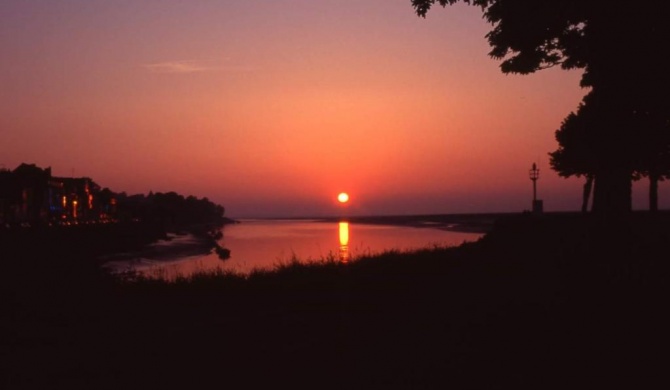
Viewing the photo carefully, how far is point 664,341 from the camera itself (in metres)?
8.37

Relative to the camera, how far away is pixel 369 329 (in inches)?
395

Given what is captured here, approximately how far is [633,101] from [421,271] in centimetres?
681

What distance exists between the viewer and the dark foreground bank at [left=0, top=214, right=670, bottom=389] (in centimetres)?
786

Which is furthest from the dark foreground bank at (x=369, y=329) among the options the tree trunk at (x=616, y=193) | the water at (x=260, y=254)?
the water at (x=260, y=254)

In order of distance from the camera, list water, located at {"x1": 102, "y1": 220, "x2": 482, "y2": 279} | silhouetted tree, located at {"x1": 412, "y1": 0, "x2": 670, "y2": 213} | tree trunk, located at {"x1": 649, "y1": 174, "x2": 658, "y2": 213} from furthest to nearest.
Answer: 1. tree trunk, located at {"x1": 649, "y1": 174, "x2": 658, "y2": 213}
2. water, located at {"x1": 102, "y1": 220, "x2": 482, "y2": 279}
3. silhouetted tree, located at {"x1": 412, "y1": 0, "x2": 670, "y2": 213}

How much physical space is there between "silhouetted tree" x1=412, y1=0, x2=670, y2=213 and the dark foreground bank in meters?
1.29

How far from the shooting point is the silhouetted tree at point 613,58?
14.4m

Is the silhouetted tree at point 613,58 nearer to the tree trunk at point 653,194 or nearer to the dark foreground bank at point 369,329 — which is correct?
the dark foreground bank at point 369,329

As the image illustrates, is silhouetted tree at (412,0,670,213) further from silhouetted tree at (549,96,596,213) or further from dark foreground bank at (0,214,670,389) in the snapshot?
silhouetted tree at (549,96,596,213)

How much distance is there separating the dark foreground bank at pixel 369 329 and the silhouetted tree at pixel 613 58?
4.23ft

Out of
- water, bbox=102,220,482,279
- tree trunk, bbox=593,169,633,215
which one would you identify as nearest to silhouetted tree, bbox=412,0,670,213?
tree trunk, bbox=593,169,633,215

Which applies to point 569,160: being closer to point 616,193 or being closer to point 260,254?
point 260,254

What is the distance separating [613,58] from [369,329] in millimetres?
9369

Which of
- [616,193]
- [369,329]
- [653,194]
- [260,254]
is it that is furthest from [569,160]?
[369,329]
